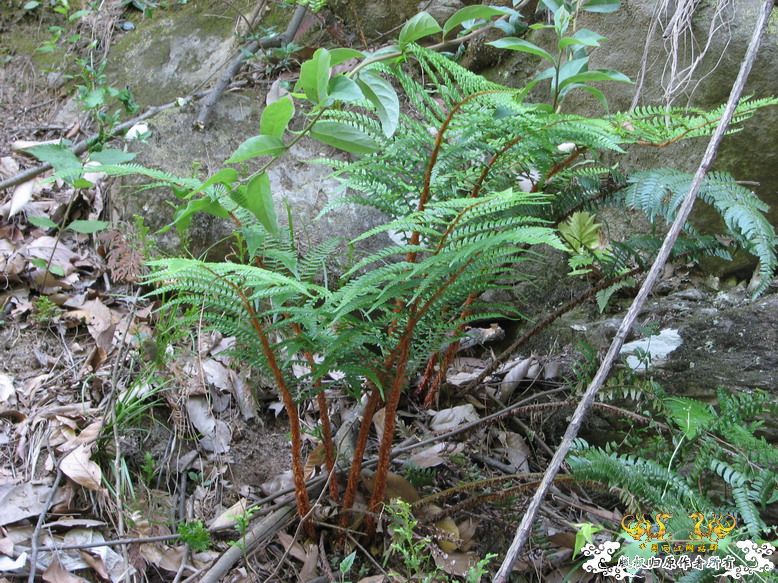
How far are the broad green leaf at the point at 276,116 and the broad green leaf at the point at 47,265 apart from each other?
5.62ft

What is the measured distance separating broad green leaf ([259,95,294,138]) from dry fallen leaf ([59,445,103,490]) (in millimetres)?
1241

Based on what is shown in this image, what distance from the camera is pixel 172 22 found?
4.07 m

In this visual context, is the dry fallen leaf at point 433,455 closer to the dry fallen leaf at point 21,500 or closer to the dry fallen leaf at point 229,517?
the dry fallen leaf at point 229,517

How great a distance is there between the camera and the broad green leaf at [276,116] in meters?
1.40

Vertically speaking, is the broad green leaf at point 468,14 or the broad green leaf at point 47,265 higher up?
the broad green leaf at point 468,14

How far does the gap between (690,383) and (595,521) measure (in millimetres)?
563

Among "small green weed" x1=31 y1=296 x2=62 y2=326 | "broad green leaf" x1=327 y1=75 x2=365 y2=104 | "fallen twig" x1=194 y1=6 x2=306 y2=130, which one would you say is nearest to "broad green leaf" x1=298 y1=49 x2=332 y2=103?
"broad green leaf" x1=327 y1=75 x2=365 y2=104

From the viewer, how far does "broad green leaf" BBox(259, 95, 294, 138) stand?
4.58ft

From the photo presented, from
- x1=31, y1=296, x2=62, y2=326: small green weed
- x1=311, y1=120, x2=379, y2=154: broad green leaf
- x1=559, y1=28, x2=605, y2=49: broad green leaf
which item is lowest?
x1=31, y1=296, x2=62, y2=326: small green weed

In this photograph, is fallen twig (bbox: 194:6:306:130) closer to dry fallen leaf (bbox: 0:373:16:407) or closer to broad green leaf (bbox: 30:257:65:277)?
broad green leaf (bbox: 30:257:65:277)

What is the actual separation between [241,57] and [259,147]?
2.34m

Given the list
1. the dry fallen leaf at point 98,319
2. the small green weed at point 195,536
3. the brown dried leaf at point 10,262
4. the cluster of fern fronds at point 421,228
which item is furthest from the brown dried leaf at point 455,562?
the brown dried leaf at point 10,262

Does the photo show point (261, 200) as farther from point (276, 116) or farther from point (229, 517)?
point (229, 517)

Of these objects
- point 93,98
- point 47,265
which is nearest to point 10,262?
point 47,265
